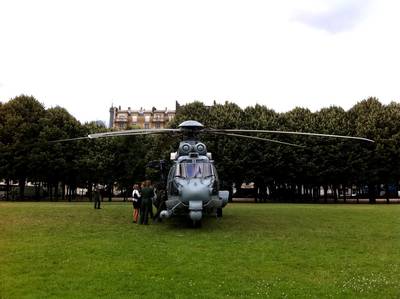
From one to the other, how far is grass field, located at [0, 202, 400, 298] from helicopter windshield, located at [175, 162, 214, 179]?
2.56m

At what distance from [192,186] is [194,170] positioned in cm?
125

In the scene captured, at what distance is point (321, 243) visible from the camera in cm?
1728

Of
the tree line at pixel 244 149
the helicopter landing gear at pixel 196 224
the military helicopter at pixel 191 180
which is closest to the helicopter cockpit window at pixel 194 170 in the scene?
the military helicopter at pixel 191 180

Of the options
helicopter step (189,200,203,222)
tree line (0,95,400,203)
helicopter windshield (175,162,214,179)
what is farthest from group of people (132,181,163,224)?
tree line (0,95,400,203)

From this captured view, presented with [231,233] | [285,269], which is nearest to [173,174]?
[231,233]

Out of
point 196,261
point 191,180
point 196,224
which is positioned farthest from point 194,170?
point 196,261

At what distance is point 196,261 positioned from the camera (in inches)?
525

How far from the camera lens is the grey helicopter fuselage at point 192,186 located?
20.4 m

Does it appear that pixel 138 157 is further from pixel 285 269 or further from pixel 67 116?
pixel 285 269

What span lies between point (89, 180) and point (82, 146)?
5.79 metres

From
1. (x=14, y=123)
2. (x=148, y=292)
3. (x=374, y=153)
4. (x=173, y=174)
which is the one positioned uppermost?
(x=14, y=123)

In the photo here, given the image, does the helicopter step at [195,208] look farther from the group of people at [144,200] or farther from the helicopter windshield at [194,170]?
the group of people at [144,200]

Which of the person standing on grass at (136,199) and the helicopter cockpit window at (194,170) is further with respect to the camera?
the person standing on grass at (136,199)

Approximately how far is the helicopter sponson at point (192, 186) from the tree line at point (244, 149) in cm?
2915
